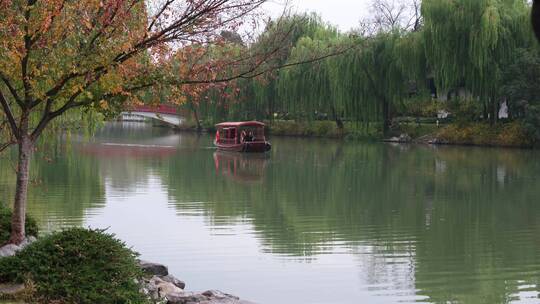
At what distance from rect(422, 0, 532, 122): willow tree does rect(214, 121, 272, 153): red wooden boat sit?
9.09 meters

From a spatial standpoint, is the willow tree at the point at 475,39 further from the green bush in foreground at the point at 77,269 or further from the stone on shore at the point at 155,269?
the green bush in foreground at the point at 77,269

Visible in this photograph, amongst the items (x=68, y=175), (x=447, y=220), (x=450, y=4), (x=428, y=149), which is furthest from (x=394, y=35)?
(x=447, y=220)

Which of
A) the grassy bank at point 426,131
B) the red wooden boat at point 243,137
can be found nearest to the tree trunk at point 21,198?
the red wooden boat at point 243,137

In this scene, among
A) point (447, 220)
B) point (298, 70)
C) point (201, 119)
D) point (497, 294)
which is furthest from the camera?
point (201, 119)

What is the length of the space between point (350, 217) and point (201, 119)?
41.2 metres

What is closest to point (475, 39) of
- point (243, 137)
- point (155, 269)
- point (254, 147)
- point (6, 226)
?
point (254, 147)

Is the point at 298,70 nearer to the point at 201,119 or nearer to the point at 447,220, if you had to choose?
the point at 201,119

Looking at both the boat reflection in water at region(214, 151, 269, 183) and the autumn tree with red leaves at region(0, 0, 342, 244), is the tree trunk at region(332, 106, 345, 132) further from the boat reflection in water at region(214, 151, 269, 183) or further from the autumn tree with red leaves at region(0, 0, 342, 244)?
the autumn tree with red leaves at region(0, 0, 342, 244)

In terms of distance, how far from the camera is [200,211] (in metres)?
14.7

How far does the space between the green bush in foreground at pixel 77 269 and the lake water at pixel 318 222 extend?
296cm

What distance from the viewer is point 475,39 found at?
34188mm

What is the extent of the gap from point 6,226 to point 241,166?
19.4 metres

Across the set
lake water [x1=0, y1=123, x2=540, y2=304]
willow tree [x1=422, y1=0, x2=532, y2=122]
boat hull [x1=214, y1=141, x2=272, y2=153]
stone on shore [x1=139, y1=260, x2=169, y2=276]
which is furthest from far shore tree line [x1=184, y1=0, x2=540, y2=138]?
stone on shore [x1=139, y1=260, x2=169, y2=276]

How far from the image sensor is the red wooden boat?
3366 centimetres
